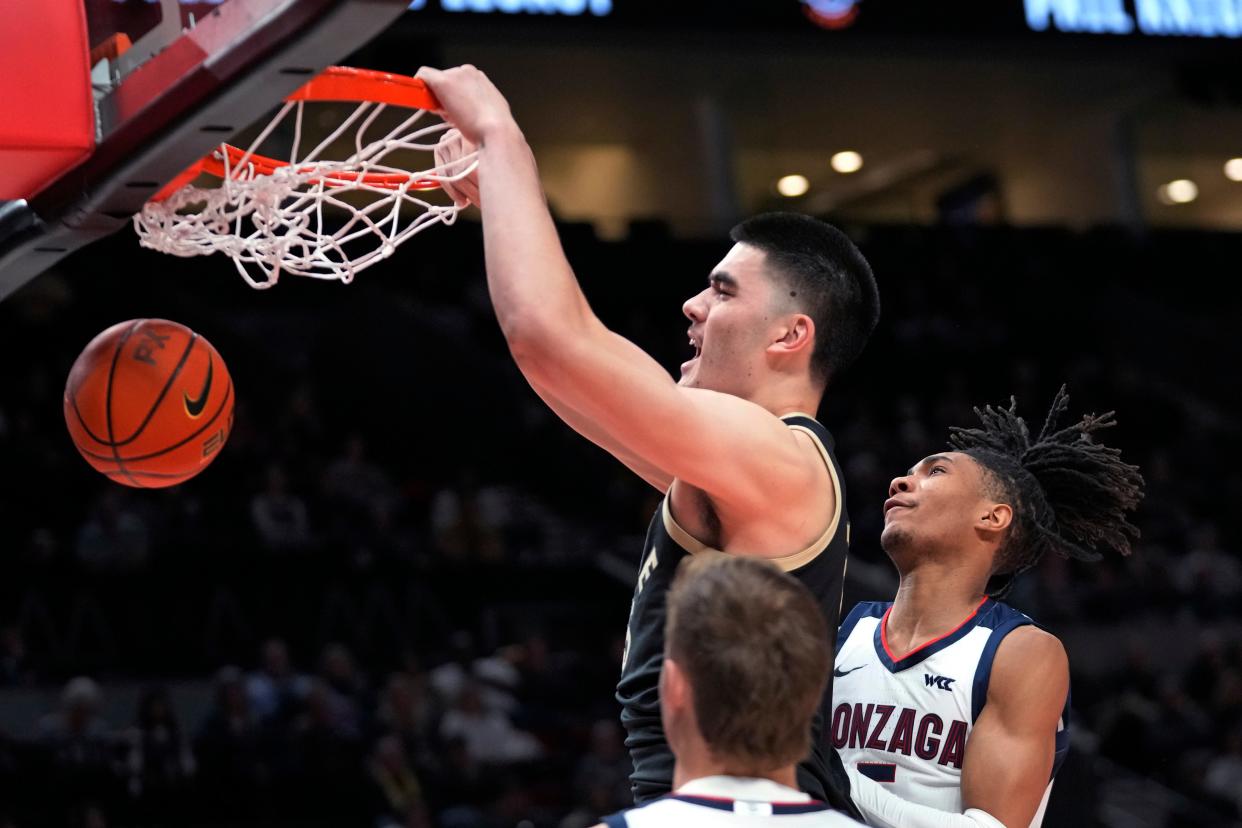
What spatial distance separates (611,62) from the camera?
1548 cm

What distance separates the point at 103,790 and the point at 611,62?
992 centimetres

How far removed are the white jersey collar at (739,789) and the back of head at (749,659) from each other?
0.02 metres

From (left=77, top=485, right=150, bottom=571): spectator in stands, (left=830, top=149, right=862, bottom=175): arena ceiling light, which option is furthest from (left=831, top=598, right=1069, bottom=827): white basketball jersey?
(left=830, top=149, right=862, bottom=175): arena ceiling light

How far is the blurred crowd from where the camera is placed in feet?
25.8

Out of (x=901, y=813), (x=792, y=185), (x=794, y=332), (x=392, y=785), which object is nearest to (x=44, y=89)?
(x=794, y=332)

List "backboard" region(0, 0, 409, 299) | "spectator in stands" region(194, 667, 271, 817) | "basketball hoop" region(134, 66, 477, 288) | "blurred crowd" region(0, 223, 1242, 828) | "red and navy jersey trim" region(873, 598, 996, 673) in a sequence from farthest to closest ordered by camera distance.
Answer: "blurred crowd" region(0, 223, 1242, 828) → "spectator in stands" region(194, 667, 271, 817) → "red and navy jersey trim" region(873, 598, 996, 673) → "basketball hoop" region(134, 66, 477, 288) → "backboard" region(0, 0, 409, 299)

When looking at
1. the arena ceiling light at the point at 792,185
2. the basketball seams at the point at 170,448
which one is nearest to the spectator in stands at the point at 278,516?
the basketball seams at the point at 170,448

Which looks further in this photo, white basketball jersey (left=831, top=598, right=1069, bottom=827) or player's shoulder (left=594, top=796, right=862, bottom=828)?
white basketball jersey (left=831, top=598, right=1069, bottom=827)

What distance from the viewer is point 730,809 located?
1.83 meters

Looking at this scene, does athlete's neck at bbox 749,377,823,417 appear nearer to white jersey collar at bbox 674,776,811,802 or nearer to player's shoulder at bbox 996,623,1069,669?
white jersey collar at bbox 674,776,811,802

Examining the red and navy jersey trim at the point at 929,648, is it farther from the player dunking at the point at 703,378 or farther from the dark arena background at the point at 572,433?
the dark arena background at the point at 572,433

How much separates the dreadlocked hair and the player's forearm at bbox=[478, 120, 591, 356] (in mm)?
1688

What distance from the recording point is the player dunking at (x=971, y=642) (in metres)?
3.13

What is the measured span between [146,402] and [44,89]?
29.1 inches
